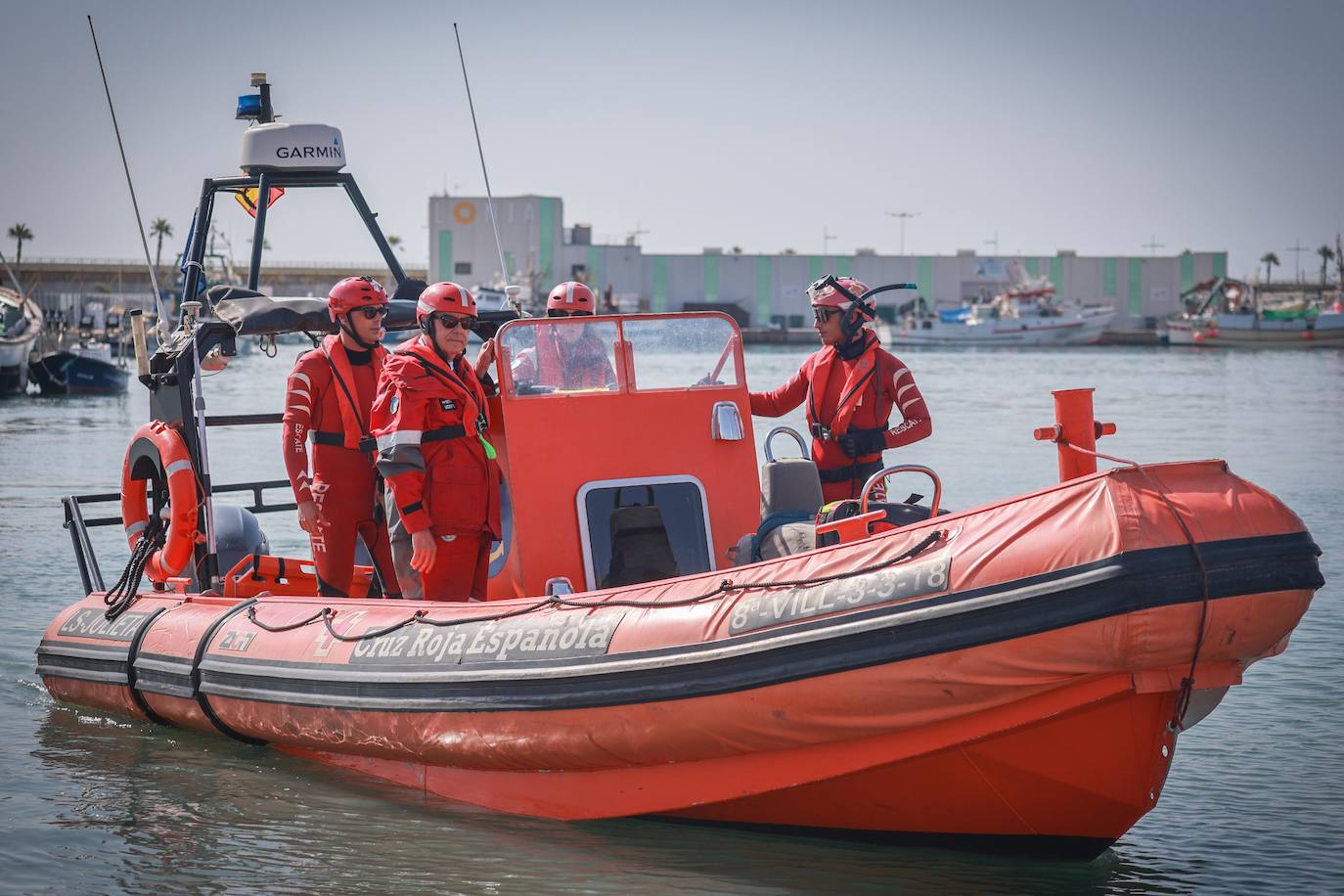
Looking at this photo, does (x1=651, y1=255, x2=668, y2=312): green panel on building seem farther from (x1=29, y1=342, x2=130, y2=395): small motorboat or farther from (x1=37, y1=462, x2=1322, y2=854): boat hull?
(x1=37, y1=462, x2=1322, y2=854): boat hull

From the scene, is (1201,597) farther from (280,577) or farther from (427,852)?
(280,577)

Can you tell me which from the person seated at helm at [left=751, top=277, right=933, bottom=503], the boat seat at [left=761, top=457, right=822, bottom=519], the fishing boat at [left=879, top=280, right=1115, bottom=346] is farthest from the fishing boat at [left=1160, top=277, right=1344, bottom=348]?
the boat seat at [left=761, top=457, right=822, bottom=519]

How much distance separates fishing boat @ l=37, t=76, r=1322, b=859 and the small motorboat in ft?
108

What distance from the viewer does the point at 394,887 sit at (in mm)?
5004

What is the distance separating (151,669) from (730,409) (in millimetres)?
2771

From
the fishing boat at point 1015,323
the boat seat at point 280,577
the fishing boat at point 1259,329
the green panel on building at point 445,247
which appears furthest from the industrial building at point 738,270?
the boat seat at point 280,577

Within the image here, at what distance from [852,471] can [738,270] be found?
7348cm

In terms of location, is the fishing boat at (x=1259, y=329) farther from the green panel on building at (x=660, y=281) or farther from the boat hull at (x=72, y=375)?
the boat hull at (x=72, y=375)

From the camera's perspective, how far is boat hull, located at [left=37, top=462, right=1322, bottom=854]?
407cm

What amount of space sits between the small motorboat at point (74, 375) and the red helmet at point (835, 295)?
3469 cm

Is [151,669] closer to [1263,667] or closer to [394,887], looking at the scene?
[394,887]

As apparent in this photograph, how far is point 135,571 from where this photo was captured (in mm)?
6879

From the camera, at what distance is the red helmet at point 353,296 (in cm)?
609

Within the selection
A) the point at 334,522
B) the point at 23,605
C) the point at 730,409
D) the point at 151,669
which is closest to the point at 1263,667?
the point at 730,409
